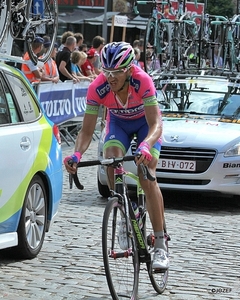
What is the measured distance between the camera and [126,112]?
22.0ft

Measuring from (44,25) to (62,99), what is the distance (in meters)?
4.11

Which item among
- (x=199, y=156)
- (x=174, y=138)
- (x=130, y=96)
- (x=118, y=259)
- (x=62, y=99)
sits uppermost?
(x=130, y=96)

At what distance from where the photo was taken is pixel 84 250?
8.07 m

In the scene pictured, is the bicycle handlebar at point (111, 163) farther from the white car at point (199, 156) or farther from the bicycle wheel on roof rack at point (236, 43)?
the bicycle wheel on roof rack at point (236, 43)

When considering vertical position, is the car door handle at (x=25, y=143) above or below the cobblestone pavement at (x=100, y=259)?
above

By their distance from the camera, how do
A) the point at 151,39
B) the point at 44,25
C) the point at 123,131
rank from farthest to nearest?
the point at 151,39, the point at 44,25, the point at 123,131

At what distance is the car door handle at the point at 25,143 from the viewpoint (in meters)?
7.31

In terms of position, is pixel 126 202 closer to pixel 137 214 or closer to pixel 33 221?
pixel 137 214

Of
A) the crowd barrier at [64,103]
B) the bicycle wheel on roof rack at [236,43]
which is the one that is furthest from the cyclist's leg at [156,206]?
the bicycle wheel on roof rack at [236,43]

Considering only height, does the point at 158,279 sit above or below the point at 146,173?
below

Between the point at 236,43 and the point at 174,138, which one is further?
the point at 236,43

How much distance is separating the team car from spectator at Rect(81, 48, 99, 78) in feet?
35.7

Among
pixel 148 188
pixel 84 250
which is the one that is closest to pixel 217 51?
pixel 84 250

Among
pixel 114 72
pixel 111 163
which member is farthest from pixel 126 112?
pixel 111 163
